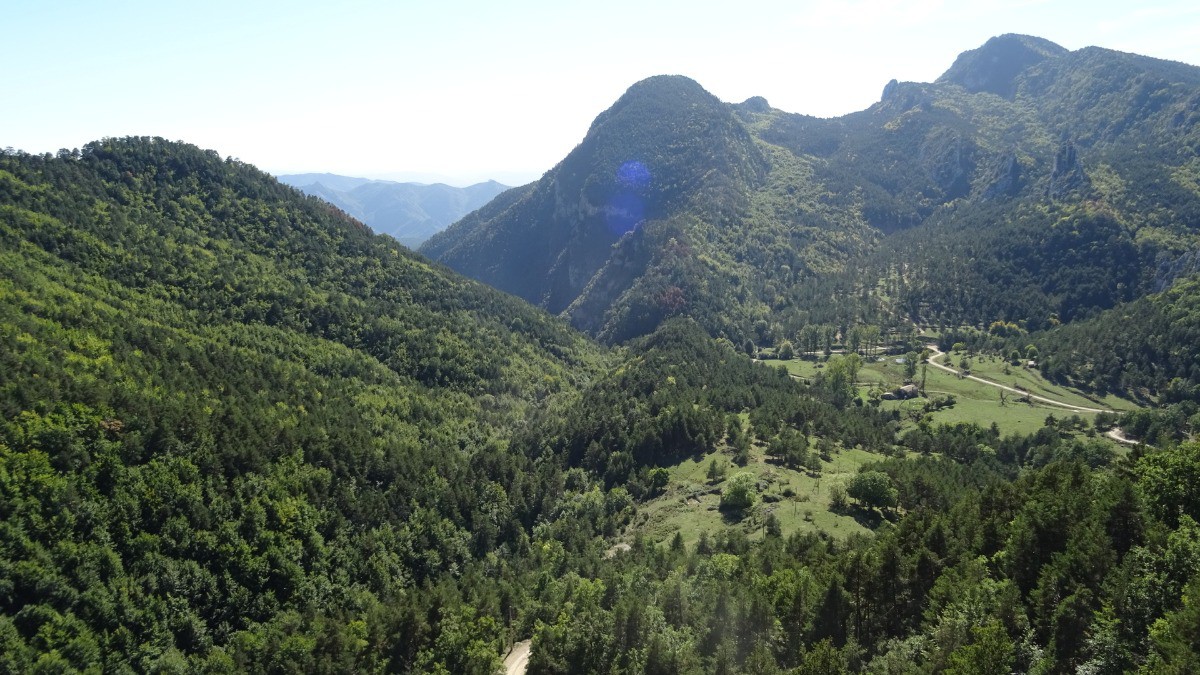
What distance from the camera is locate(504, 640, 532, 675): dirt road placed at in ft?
284

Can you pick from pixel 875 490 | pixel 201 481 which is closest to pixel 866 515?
pixel 875 490

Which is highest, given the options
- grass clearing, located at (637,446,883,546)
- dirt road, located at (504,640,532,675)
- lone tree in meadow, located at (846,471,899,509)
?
lone tree in meadow, located at (846,471,899,509)

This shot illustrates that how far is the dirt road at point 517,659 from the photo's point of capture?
284 ft

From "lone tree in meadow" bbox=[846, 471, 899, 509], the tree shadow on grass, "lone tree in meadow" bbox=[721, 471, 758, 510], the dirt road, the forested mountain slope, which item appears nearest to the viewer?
the dirt road

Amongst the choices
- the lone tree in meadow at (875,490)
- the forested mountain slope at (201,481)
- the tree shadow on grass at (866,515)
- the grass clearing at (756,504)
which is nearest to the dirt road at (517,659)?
the forested mountain slope at (201,481)

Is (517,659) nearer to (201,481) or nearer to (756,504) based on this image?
(756,504)

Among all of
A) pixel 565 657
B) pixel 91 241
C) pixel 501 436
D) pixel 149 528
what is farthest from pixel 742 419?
pixel 91 241

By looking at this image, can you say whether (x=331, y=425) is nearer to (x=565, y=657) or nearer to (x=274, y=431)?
(x=274, y=431)

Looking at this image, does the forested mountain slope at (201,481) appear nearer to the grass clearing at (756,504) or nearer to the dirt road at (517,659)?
the dirt road at (517,659)

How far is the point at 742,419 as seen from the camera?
179500 mm

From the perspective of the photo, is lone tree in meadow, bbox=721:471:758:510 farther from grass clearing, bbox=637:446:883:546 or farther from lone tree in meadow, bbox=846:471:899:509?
lone tree in meadow, bbox=846:471:899:509

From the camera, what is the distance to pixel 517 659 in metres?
90.5

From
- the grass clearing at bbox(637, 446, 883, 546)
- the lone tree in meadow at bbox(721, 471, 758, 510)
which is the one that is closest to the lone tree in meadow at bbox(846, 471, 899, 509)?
the grass clearing at bbox(637, 446, 883, 546)

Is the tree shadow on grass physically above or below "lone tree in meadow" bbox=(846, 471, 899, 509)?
below
